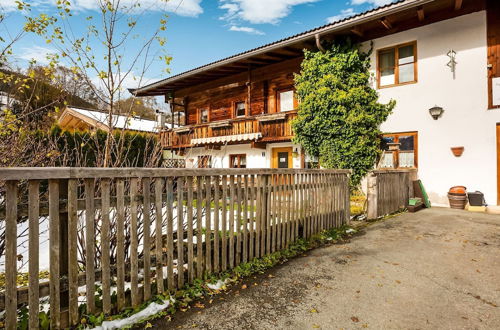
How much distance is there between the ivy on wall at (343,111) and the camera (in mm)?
10070

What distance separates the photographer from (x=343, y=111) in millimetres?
10117

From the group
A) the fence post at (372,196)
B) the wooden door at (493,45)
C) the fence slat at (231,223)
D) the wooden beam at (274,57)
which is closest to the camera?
the fence slat at (231,223)

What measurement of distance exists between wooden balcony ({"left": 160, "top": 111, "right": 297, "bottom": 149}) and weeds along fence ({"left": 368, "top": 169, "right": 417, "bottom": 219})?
179 inches

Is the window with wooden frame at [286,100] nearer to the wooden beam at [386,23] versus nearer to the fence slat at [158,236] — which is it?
the wooden beam at [386,23]

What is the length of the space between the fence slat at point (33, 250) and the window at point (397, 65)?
36.2 feet

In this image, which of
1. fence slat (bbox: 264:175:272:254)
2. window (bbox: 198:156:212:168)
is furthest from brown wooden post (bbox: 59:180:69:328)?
fence slat (bbox: 264:175:272:254)

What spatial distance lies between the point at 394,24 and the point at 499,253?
345 inches

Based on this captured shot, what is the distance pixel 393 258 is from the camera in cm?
433

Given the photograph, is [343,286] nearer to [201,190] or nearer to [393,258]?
[393,258]

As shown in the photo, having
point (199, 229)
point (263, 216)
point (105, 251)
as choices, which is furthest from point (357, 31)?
point (105, 251)

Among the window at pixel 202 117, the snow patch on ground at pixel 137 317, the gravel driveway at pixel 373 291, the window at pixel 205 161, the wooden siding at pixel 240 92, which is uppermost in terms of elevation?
the wooden siding at pixel 240 92

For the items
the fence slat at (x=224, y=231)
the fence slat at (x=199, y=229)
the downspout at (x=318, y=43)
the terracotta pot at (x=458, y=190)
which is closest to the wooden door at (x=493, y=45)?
the terracotta pot at (x=458, y=190)

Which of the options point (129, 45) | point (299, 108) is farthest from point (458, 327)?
point (299, 108)

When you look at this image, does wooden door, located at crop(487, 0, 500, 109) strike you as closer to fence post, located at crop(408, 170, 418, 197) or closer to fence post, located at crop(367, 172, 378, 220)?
fence post, located at crop(408, 170, 418, 197)
